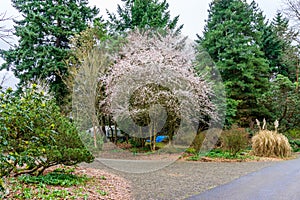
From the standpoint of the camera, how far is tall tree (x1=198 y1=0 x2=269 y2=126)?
1287cm

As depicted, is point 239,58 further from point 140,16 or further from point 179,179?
point 179,179

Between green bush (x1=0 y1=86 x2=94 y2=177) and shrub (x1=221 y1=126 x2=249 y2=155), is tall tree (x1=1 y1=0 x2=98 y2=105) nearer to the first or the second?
shrub (x1=221 y1=126 x2=249 y2=155)

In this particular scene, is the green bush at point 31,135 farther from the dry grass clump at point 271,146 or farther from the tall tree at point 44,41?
the tall tree at point 44,41

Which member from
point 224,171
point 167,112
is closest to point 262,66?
point 167,112

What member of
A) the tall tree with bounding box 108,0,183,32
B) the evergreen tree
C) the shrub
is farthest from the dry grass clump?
the evergreen tree

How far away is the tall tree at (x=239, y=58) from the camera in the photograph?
1287 centimetres

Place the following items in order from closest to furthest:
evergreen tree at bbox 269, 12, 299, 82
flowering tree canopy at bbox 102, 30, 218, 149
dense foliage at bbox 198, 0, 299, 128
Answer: flowering tree canopy at bbox 102, 30, 218, 149 → dense foliage at bbox 198, 0, 299, 128 → evergreen tree at bbox 269, 12, 299, 82

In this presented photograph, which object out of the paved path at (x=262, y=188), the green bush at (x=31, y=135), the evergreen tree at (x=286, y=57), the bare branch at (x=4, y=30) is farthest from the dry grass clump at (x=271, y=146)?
the evergreen tree at (x=286, y=57)

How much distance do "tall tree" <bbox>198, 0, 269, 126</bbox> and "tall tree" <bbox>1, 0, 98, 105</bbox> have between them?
318 inches

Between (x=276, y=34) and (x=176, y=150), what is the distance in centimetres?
1344

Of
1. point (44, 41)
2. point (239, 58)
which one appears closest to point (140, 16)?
point (239, 58)

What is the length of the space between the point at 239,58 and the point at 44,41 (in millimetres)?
11064

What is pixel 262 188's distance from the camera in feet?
14.0

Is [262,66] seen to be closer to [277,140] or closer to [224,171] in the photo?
[277,140]
